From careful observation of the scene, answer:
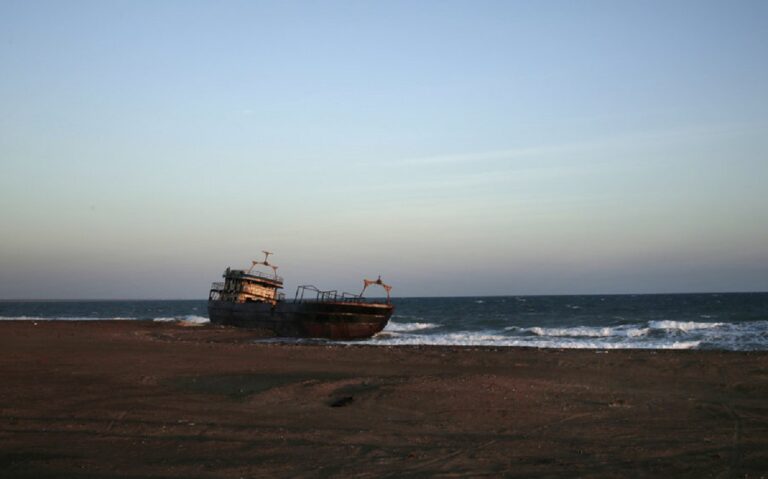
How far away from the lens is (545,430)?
33.2 ft

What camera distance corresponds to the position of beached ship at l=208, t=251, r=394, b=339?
116 feet

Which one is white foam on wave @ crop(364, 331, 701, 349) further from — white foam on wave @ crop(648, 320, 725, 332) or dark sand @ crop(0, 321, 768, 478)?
dark sand @ crop(0, 321, 768, 478)

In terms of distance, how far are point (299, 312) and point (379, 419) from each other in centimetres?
2658

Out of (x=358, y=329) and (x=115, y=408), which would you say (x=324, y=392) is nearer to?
(x=115, y=408)

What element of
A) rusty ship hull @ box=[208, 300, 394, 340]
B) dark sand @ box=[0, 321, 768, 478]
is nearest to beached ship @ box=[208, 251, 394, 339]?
rusty ship hull @ box=[208, 300, 394, 340]

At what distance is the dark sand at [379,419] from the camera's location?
795 centimetres

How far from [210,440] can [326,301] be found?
1083 inches

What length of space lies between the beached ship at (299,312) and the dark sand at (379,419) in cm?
1570

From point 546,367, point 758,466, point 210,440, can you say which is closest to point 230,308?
point 546,367

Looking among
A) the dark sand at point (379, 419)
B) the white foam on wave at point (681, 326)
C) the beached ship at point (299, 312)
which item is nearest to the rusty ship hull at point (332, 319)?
the beached ship at point (299, 312)

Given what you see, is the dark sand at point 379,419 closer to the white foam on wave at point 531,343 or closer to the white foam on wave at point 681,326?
the white foam on wave at point 531,343

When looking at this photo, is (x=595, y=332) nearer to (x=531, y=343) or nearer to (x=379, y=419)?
(x=531, y=343)

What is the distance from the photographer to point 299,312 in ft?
122

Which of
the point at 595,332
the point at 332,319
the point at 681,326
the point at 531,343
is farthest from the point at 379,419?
the point at 681,326
